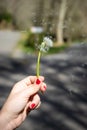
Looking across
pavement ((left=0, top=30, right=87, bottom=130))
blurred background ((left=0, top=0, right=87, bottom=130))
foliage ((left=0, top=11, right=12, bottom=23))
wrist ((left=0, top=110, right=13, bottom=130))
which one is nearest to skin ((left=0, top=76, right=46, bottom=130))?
wrist ((left=0, top=110, right=13, bottom=130))

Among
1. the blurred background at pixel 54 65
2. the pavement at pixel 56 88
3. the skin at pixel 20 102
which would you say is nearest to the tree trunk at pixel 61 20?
the blurred background at pixel 54 65

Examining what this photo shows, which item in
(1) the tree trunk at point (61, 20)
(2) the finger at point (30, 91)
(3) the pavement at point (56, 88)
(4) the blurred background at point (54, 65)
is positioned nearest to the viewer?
(2) the finger at point (30, 91)

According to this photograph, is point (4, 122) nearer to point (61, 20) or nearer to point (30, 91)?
point (30, 91)

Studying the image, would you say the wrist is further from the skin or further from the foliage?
the foliage

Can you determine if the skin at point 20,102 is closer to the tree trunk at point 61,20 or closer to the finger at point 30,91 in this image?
the finger at point 30,91

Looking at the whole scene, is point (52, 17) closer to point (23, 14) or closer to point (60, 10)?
point (60, 10)

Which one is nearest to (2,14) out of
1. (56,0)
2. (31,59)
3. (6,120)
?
(56,0)
